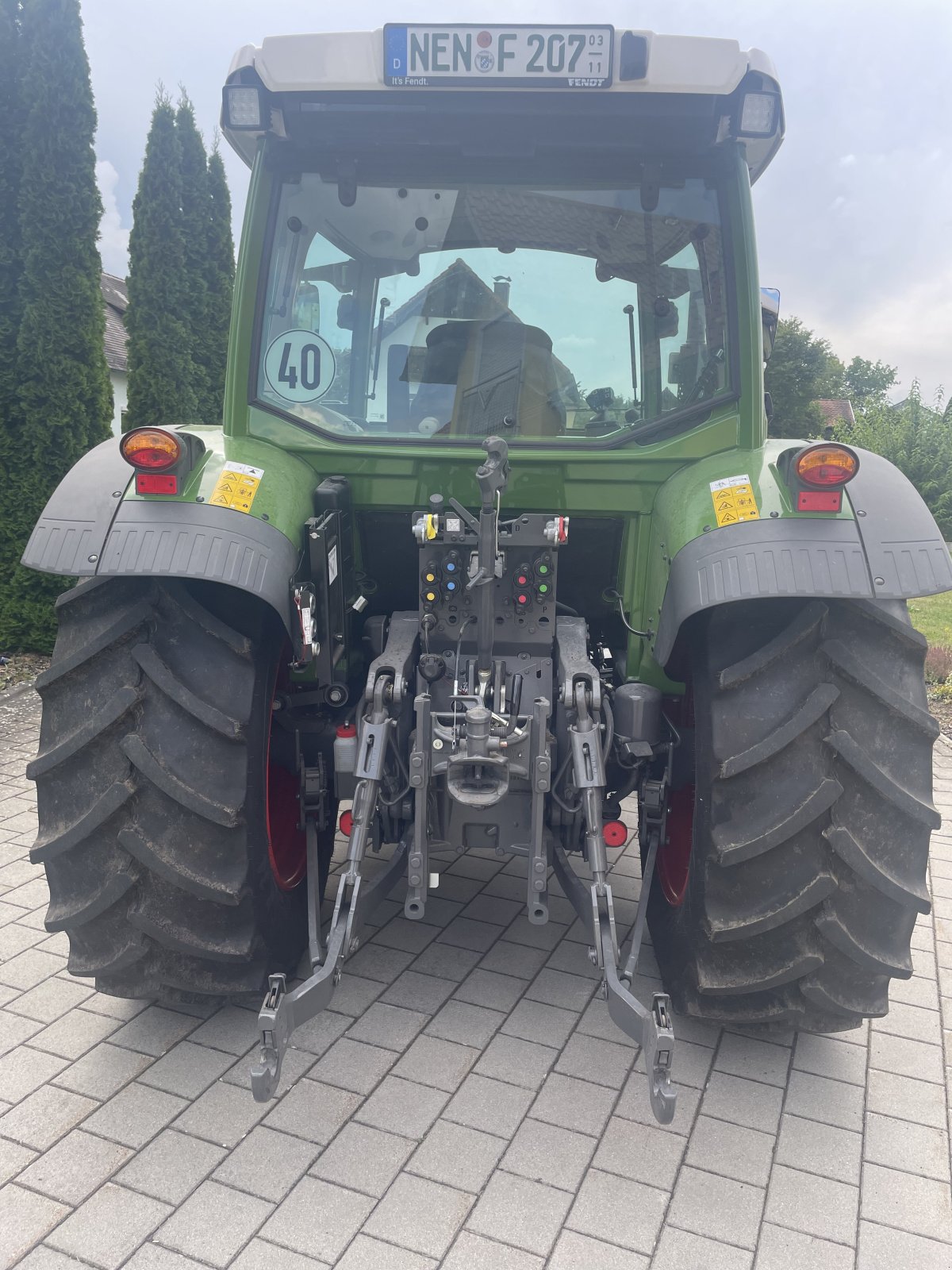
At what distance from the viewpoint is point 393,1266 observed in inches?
75.5

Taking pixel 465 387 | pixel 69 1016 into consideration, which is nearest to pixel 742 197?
pixel 465 387

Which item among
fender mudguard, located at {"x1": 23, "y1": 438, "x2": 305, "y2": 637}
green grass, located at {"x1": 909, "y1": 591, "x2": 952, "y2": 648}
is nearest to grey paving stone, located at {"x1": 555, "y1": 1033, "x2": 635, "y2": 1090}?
fender mudguard, located at {"x1": 23, "y1": 438, "x2": 305, "y2": 637}

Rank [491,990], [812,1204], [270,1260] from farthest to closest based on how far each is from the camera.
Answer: [491,990]
[812,1204]
[270,1260]

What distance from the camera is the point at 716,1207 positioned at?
2107mm

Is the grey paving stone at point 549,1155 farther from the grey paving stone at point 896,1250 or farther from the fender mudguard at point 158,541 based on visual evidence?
the fender mudguard at point 158,541

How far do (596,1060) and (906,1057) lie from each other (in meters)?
0.92

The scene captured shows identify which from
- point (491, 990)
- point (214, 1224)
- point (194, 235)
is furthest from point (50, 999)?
point (194, 235)

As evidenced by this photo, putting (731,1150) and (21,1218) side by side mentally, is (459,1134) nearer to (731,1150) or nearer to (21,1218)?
(731,1150)

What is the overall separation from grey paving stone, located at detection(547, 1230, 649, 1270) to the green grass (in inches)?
293

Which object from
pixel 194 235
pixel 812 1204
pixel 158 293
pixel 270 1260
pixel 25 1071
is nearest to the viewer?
pixel 270 1260

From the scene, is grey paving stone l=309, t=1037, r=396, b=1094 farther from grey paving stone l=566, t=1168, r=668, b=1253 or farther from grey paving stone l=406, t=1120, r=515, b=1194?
grey paving stone l=566, t=1168, r=668, b=1253

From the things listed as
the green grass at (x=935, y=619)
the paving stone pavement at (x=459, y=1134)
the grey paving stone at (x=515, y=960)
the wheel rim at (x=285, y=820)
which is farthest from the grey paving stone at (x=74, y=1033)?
the green grass at (x=935, y=619)

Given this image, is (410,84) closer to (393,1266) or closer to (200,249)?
(393,1266)

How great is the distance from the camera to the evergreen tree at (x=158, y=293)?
10.9 m
